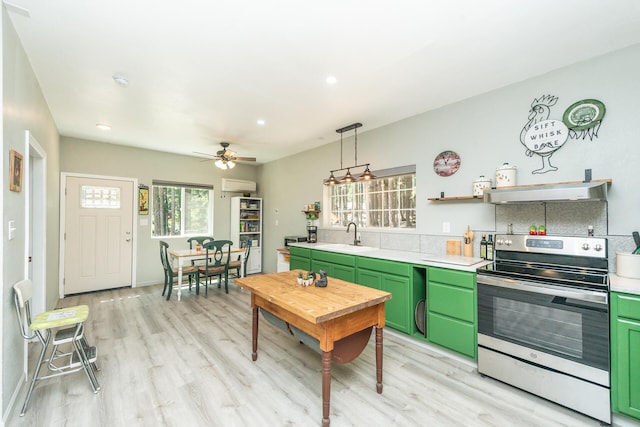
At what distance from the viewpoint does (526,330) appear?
2.12 meters

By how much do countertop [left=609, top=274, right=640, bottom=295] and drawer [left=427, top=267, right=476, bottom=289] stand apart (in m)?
0.84

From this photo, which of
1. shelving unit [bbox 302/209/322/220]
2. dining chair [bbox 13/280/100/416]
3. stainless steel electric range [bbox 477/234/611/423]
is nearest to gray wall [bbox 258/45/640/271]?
stainless steel electric range [bbox 477/234/611/423]

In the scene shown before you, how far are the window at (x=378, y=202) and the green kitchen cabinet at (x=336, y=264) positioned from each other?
0.83 metres

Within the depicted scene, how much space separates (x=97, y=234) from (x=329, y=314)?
5.07 meters

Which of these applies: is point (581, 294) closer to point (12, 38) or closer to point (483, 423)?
point (483, 423)

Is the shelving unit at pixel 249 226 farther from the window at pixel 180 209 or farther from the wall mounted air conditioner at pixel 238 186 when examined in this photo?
the window at pixel 180 209

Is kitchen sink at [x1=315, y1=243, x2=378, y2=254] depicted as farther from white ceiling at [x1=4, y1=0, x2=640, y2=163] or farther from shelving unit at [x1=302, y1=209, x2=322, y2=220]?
white ceiling at [x1=4, y1=0, x2=640, y2=163]

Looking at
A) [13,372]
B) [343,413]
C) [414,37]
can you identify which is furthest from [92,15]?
[343,413]

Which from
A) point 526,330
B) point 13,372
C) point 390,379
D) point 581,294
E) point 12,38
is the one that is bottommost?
point 390,379

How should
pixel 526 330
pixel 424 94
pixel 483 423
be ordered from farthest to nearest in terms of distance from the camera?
pixel 424 94 → pixel 526 330 → pixel 483 423

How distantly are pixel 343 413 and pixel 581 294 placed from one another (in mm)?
1783

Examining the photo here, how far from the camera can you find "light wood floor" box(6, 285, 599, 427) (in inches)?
73.8

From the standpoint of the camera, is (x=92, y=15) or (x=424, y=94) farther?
(x=424, y=94)

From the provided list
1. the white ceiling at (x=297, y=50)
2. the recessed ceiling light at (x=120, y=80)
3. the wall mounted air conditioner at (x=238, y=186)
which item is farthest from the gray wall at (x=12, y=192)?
the wall mounted air conditioner at (x=238, y=186)
